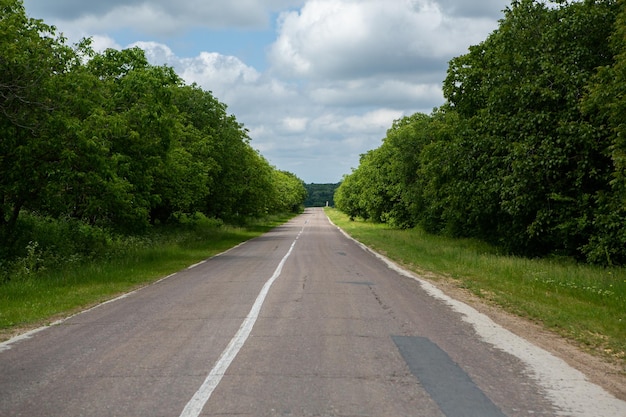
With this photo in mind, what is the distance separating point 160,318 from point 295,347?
10.6ft

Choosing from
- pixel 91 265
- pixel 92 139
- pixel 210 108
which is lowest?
pixel 91 265

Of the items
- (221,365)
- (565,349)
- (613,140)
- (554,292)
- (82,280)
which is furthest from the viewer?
(613,140)

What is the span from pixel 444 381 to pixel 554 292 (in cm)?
849

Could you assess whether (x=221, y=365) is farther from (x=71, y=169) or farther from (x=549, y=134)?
(x=549, y=134)

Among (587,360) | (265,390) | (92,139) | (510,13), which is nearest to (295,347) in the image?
(265,390)

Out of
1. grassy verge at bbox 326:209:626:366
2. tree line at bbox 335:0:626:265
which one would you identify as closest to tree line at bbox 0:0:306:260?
grassy verge at bbox 326:209:626:366

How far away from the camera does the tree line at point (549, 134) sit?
59.5 ft

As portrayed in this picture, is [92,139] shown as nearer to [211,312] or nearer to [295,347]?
[211,312]

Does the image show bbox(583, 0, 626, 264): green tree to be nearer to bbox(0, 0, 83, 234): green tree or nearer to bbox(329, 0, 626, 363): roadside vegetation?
bbox(329, 0, 626, 363): roadside vegetation

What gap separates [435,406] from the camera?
15.8ft

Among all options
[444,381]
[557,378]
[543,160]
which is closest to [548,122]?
[543,160]

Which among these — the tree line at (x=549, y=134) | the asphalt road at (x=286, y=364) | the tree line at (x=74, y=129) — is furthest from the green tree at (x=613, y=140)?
the tree line at (x=74, y=129)

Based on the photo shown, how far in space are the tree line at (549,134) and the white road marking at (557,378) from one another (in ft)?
30.1

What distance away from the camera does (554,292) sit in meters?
12.8
